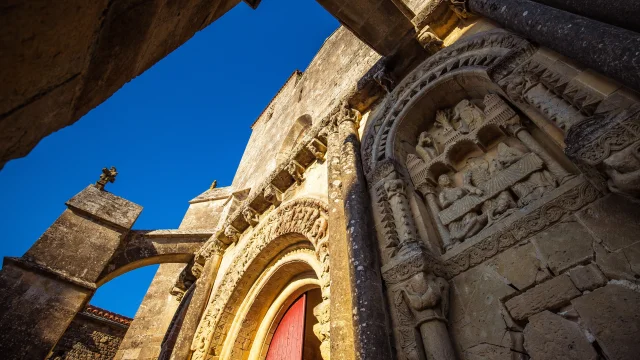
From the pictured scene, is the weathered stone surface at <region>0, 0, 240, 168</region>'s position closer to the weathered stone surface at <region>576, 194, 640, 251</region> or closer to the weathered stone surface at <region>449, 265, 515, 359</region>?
the weathered stone surface at <region>449, 265, 515, 359</region>

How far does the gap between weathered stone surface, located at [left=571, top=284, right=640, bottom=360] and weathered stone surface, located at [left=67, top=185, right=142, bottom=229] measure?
290 inches

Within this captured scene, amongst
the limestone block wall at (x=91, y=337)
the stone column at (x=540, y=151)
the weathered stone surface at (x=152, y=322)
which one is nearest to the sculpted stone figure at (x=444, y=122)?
the stone column at (x=540, y=151)

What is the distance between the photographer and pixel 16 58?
2.74ft

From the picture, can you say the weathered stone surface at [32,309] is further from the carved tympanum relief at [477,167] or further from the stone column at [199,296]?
the carved tympanum relief at [477,167]

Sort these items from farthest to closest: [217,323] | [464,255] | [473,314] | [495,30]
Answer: [217,323]
[495,30]
[464,255]
[473,314]

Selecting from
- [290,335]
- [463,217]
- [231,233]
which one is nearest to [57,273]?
[231,233]

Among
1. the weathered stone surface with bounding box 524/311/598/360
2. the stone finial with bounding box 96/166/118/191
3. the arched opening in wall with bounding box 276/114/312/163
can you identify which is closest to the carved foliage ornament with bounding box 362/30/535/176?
the weathered stone surface with bounding box 524/311/598/360

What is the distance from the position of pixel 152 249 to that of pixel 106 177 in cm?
217

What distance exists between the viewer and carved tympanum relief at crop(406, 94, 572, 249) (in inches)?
97.0

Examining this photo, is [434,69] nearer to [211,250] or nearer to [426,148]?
[426,148]

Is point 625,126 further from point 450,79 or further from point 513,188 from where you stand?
point 450,79

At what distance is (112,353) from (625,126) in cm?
1567

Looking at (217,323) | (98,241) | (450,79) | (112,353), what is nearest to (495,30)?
(450,79)

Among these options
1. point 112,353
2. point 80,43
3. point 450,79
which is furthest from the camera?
point 112,353
